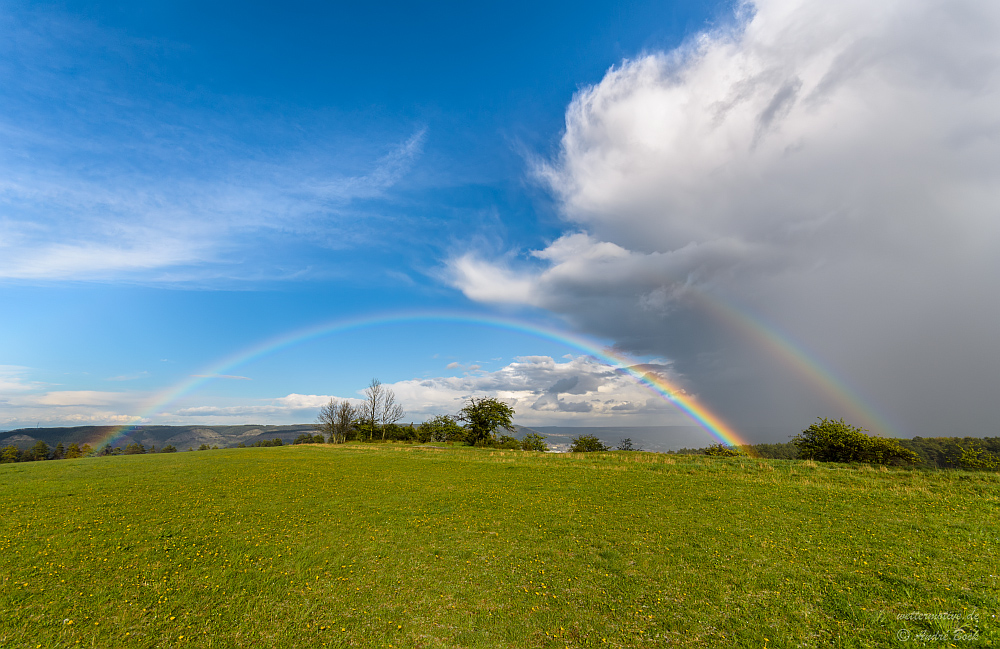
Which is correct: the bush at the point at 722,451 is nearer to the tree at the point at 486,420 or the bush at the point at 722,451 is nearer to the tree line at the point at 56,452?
the tree at the point at 486,420

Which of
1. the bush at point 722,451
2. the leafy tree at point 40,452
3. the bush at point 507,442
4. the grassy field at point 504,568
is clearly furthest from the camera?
the bush at point 507,442

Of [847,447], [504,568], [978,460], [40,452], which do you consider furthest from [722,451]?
[40,452]

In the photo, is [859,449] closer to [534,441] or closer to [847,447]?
[847,447]

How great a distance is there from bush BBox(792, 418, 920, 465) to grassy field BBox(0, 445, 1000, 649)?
67.1 ft

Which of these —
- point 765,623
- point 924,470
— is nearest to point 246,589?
point 765,623

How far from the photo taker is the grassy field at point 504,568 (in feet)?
26.1

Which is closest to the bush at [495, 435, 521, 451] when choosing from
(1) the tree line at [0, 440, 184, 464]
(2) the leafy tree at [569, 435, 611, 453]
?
(2) the leafy tree at [569, 435, 611, 453]

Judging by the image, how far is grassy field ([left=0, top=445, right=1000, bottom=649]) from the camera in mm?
7965

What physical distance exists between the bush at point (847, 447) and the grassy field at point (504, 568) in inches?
806

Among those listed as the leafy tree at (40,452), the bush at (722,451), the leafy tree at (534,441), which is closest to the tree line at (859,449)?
the bush at (722,451)

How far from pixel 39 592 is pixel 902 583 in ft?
68.6

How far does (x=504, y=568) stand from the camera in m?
11.3

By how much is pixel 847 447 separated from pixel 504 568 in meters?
43.5

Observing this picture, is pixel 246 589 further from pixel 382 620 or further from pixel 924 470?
pixel 924 470
